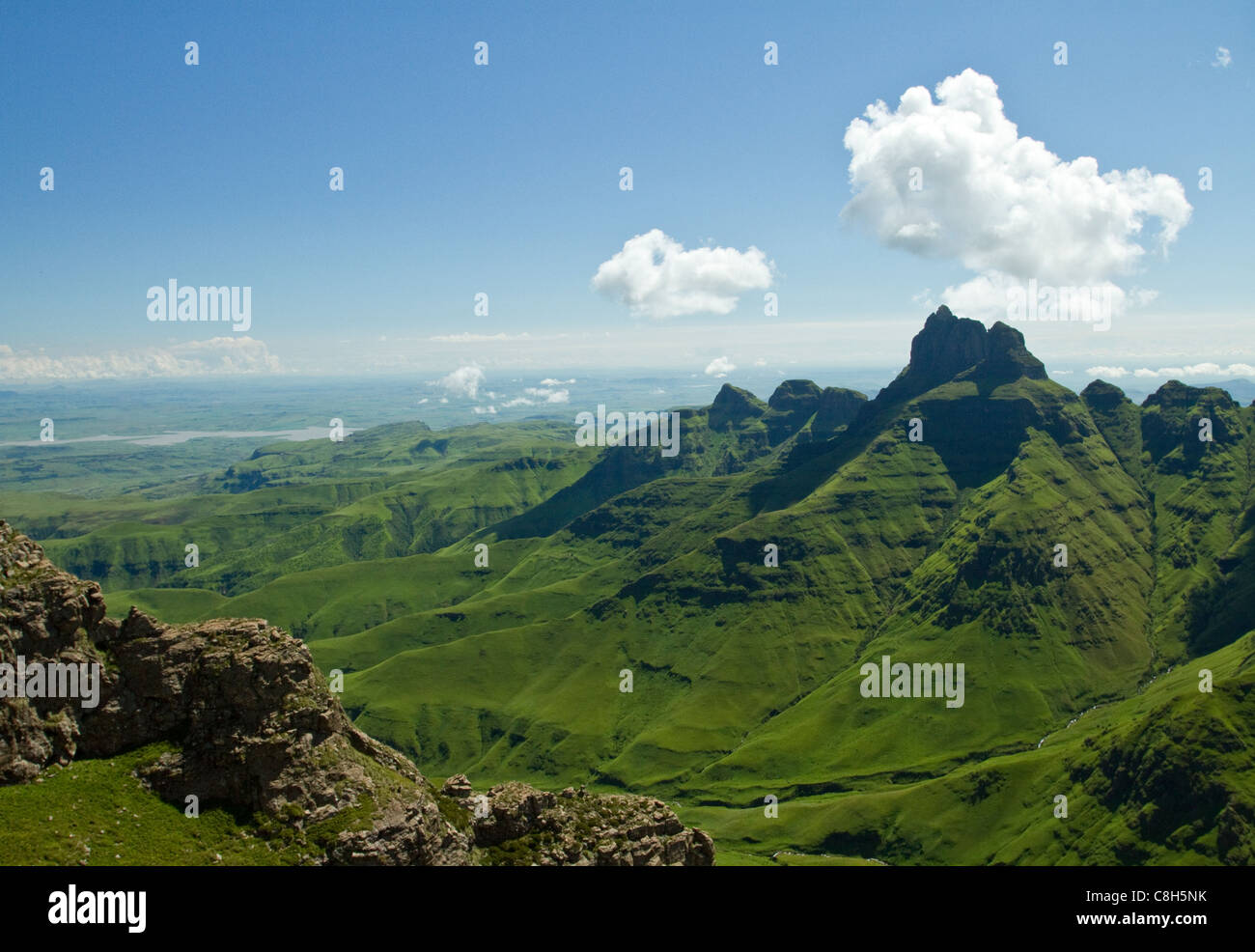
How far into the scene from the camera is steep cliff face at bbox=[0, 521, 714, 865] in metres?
56.2

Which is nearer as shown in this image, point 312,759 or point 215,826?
point 215,826

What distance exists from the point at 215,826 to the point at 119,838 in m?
6.95

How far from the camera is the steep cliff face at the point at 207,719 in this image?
56156mm

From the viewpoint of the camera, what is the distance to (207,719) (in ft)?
203
